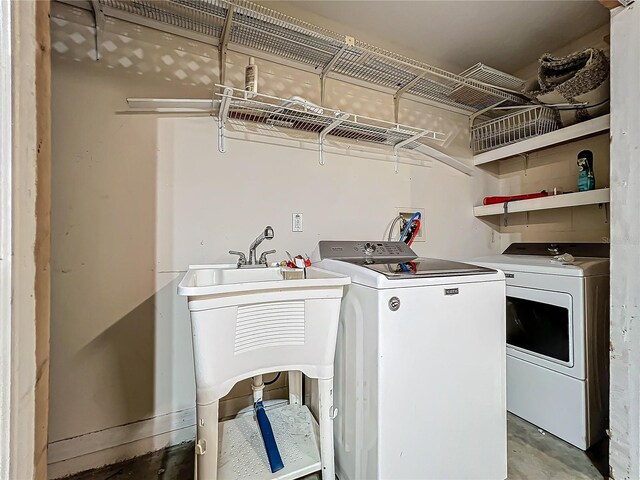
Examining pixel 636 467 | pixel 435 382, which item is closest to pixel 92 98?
pixel 435 382

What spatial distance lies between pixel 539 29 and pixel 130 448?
348 centimetres

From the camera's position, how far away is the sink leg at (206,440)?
3.50 feet

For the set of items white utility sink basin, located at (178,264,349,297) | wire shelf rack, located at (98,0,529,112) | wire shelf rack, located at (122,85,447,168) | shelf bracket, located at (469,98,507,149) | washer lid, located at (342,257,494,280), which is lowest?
white utility sink basin, located at (178,264,349,297)

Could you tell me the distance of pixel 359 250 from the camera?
5.86 feet

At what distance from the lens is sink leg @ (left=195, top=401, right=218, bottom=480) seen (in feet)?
3.50

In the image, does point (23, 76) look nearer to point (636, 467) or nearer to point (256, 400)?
point (256, 400)

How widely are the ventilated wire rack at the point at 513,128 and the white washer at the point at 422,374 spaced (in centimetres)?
145

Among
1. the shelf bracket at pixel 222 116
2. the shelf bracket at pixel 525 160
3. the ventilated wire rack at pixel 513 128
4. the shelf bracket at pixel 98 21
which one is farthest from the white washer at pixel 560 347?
the shelf bracket at pixel 98 21

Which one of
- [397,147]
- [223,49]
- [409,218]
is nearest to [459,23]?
[397,147]

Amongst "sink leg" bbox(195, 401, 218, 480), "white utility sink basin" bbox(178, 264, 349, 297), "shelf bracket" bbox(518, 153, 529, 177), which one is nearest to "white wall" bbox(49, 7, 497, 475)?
"white utility sink basin" bbox(178, 264, 349, 297)

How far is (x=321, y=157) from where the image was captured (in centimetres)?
206

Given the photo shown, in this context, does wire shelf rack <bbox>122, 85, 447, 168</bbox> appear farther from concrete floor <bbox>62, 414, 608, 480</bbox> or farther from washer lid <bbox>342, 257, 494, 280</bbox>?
concrete floor <bbox>62, 414, 608, 480</bbox>

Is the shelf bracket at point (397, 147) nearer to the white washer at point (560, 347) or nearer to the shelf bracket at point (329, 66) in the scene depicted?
the shelf bracket at point (329, 66)

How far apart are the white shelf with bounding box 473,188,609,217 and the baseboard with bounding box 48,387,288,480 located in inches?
95.0
